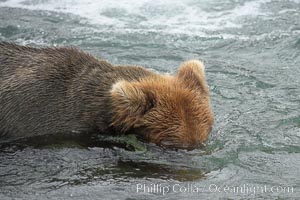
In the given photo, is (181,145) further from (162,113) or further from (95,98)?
(95,98)

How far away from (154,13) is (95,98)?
7.23 m

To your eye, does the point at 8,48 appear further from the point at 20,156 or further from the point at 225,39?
the point at 225,39

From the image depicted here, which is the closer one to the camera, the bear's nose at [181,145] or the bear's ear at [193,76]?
the bear's nose at [181,145]

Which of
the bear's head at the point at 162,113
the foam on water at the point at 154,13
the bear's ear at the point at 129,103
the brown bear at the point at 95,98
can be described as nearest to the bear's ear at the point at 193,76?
the brown bear at the point at 95,98

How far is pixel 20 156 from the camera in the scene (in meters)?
6.43

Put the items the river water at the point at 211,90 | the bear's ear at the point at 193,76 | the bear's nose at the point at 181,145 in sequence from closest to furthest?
the river water at the point at 211,90, the bear's nose at the point at 181,145, the bear's ear at the point at 193,76

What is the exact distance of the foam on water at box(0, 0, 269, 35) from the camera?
12.4 meters

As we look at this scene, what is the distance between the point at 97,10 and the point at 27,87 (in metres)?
7.33

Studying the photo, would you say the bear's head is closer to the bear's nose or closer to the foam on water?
the bear's nose

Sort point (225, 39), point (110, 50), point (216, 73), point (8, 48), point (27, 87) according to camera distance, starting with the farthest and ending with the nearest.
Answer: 1. point (225, 39)
2. point (110, 50)
3. point (216, 73)
4. point (8, 48)
5. point (27, 87)

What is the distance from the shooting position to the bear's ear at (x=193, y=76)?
648 cm

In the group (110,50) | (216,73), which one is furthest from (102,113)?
(110,50)

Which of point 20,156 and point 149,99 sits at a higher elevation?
point 149,99

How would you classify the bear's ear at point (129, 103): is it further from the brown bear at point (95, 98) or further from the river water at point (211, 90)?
the river water at point (211, 90)
